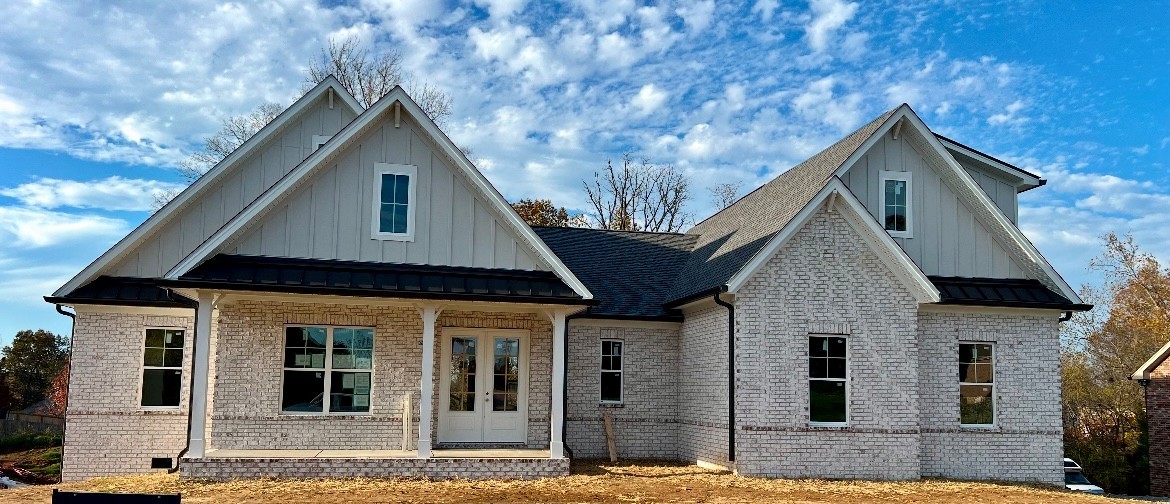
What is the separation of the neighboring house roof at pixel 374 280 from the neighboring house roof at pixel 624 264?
2953mm

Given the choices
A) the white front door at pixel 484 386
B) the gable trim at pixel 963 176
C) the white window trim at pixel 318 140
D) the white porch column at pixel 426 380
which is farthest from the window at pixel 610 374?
the white window trim at pixel 318 140

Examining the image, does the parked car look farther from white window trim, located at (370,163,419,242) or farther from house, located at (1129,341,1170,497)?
white window trim, located at (370,163,419,242)

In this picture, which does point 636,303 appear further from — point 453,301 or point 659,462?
point 453,301

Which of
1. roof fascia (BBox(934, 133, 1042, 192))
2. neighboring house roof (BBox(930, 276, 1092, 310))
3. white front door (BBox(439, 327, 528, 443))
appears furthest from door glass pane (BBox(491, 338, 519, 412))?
roof fascia (BBox(934, 133, 1042, 192))

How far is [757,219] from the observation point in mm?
18391

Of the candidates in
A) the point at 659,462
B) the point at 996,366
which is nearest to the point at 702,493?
the point at 659,462

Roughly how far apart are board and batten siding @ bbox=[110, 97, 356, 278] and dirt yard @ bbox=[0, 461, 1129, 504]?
400 centimetres

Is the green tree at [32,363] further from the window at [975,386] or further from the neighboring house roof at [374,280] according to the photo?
the window at [975,386]

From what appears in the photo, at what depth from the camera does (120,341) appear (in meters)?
16.1

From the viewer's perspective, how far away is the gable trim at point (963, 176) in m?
16.7

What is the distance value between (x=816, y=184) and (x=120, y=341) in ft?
41.5

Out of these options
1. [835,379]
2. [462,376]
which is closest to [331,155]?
[462,376]

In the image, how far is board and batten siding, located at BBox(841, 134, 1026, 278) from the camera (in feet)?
56.0

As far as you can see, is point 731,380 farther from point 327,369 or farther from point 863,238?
point 327,369
